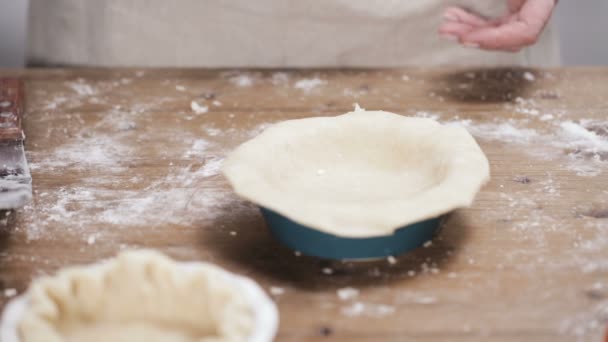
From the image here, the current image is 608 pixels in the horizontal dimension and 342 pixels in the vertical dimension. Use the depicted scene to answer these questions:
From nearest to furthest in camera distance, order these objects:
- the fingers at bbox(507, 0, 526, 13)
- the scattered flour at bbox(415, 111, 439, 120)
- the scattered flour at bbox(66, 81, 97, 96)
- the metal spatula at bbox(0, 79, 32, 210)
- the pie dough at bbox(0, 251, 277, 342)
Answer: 1. the pie dough at bbox(0, 251, 277, 342)
2. the metal spatula at bbox(0, 79, 32, 210)
3. the scattered flour at bbox(415, 111, 439, 120)
4. the scattered flour at bbox(66, 81, 97, 96)
5. the fingers at bbox(507, 0, 526, 13)

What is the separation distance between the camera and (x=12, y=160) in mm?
1332

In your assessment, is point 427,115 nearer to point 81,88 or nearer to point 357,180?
point 357,180

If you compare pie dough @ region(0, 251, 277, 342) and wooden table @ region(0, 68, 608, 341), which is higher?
pie dough @ region(0, 251, 277, 342)

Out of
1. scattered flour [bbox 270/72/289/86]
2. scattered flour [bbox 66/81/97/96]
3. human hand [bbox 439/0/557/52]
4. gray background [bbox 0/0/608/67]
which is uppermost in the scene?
human hand [bbox 439/0/557/52]

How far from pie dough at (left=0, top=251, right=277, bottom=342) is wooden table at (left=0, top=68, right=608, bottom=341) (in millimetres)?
110

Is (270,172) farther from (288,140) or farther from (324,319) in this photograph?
(324,319)

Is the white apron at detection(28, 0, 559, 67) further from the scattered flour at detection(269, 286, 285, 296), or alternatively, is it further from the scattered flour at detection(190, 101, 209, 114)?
the scattered flour at detection(269, 286, 285, 296)

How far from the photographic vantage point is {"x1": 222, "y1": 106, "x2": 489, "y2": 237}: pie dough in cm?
105

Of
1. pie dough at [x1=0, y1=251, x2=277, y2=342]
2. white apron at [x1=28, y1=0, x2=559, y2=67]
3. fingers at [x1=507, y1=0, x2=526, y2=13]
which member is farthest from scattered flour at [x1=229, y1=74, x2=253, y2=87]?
pie dough at [x1=0, y1=251, x2=277, y2=342]

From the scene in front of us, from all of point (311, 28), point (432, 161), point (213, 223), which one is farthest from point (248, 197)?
point (311, 28)

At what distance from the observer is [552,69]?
1965 millimetres

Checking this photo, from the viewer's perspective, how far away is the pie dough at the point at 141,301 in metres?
0.92

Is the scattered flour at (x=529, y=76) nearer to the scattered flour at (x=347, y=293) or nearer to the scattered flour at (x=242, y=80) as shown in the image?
the scattered flour at (x=242, y=80)

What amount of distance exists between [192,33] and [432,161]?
1069 mm
